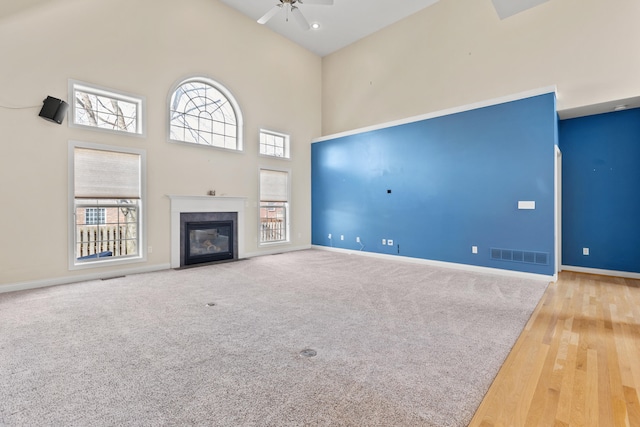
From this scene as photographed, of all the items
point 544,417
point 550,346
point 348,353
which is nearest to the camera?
point 544,417

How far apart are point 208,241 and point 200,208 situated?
0.75 metres

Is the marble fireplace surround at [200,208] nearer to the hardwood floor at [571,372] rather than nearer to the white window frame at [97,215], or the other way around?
the white window frame at [97,215]

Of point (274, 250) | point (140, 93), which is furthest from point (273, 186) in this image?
point (140, 93)

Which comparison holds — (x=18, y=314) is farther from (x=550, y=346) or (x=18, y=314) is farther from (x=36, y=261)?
(x=550, y=346)

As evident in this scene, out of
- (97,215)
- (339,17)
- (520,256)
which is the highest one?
(339,17)

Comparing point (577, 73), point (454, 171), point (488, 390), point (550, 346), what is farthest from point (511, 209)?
point (488, 390)

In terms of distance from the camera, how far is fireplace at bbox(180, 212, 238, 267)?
576 centimetres

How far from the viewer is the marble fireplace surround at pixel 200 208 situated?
557 centimetres

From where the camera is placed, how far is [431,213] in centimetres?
595

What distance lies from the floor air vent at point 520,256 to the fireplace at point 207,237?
17.6 feet

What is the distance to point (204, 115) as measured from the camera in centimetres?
616

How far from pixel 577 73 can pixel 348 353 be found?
6.06m

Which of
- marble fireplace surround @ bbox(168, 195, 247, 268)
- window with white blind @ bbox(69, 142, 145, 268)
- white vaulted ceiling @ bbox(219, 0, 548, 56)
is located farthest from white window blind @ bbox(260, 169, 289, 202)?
white vaulted ceiling @ bbox(219, 0, 548, 56)

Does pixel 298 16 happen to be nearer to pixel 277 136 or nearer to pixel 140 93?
pixel 277 136
